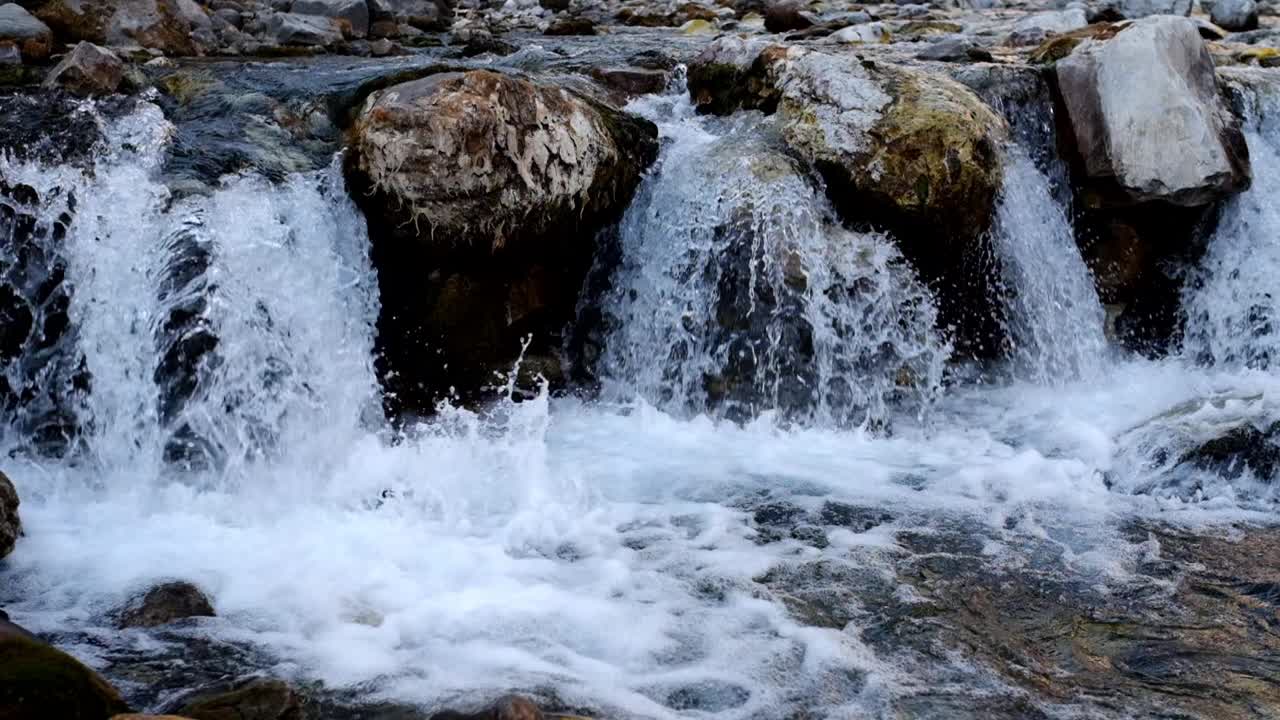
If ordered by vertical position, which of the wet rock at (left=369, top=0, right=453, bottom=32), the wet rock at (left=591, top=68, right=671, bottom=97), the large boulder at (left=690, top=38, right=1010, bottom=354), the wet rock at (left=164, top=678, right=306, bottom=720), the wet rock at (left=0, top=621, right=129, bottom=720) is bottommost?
the wet rock at (left=164, top=678, right=306, bottom=720)

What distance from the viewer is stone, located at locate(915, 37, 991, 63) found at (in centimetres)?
979

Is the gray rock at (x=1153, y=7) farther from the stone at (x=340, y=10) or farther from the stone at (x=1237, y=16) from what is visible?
the stone at (x=340, y=10)

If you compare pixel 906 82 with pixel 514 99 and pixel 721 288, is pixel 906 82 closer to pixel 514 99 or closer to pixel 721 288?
pixel 721 288

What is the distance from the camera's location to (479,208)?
6512 millimetres

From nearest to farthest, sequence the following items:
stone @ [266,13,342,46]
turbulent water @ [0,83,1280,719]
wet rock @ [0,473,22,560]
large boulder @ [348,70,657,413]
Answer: turbulent water @ [0,83,1280,719] → wet rock @ [0,473,22,560] → large boulder @ [348,70,657,413] → stone @ [266,13,342,46]

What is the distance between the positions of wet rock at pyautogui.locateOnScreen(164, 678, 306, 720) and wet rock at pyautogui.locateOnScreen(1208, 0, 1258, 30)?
49.7ft

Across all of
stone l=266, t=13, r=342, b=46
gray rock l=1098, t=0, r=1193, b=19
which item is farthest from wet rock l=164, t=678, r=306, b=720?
gray rock l=1098, t=0, r=1193, b=19

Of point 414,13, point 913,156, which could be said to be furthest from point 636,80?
point 414,13

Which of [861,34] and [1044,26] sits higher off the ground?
[1044,26]

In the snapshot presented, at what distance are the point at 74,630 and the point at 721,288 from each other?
403 centimetres

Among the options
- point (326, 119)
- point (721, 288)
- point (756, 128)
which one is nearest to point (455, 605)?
point (721, 288)

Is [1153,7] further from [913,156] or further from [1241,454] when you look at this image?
[1241,454]

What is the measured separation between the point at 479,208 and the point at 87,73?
9.63 feet

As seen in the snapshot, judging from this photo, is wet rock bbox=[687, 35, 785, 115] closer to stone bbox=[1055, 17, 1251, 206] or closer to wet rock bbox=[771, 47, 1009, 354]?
wet rock bbox=[771, 47, 1009, 354]
